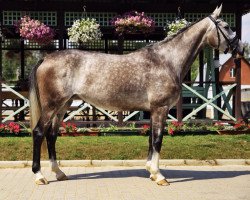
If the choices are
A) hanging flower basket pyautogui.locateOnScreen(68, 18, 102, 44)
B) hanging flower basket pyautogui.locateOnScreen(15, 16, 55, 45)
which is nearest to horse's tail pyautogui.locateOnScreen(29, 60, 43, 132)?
hanging flower basket pyautogui.locateOnScreen(68, 18, 102, 44)

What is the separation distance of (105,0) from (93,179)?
29.8ft

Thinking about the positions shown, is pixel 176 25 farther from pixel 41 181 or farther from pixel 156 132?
pixel 41 181

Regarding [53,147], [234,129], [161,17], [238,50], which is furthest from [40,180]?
[161,17]

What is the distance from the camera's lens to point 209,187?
8461mm

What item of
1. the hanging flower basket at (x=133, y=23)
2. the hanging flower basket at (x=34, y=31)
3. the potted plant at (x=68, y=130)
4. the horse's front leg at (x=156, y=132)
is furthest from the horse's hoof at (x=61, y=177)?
the hanging flower basket at (x=133, y=23)

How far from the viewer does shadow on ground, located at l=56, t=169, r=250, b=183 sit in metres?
9.56

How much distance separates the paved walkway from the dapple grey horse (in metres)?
0.42

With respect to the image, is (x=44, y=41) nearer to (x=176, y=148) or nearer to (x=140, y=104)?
(x=176, y=148)

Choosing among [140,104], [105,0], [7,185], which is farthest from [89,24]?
[7,185]

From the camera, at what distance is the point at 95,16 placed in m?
16.4

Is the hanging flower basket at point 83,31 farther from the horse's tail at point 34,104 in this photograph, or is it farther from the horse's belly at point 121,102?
the horse's belly at point 121,102

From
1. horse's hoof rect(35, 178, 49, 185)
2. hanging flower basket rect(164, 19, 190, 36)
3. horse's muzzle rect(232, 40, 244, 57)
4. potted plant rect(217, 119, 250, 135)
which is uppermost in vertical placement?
hanging flower basket rect(164, 19, 190, 36)

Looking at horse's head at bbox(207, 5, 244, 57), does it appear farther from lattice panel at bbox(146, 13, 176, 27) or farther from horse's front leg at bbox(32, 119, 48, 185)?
lattice panel at bbox(146, 13, 176, 27)

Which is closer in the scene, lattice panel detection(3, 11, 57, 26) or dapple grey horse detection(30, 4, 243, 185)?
dapple grey horse detection(30, 4, 243, 185)
